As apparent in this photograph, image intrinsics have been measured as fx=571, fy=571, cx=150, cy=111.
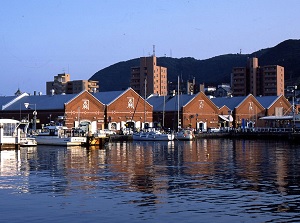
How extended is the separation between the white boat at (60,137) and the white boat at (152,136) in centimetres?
1560

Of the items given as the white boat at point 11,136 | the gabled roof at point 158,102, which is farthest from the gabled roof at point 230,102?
the white boat at point 11,136

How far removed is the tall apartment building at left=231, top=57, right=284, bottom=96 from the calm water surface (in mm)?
152510

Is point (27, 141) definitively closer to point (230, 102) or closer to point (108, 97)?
point (108, 97)

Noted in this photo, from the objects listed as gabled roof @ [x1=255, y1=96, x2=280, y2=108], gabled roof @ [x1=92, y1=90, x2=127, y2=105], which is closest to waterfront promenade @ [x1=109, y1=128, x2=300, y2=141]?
gabled roof @ [x1=92, y1=90, x2=127, y2=105]

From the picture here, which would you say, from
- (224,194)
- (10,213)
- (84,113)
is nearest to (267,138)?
(84,113)

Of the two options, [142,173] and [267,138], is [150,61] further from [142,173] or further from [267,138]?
[142,173]

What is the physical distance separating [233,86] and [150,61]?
30490mm

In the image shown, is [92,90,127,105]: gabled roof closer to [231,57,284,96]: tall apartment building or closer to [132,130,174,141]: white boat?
[132,130,174,141]: white boat

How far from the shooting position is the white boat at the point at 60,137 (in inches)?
2906

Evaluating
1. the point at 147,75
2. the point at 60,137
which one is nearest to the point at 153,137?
the point at 60,137

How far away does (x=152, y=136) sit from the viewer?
313 ft

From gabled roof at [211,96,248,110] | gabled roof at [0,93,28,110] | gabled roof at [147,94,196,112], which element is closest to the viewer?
gabled roof at [0,93,28,110]

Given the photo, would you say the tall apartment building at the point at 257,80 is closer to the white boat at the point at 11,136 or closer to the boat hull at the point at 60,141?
the boat hull at the point at 60,141

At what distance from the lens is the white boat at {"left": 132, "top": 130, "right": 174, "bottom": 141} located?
310 ft
